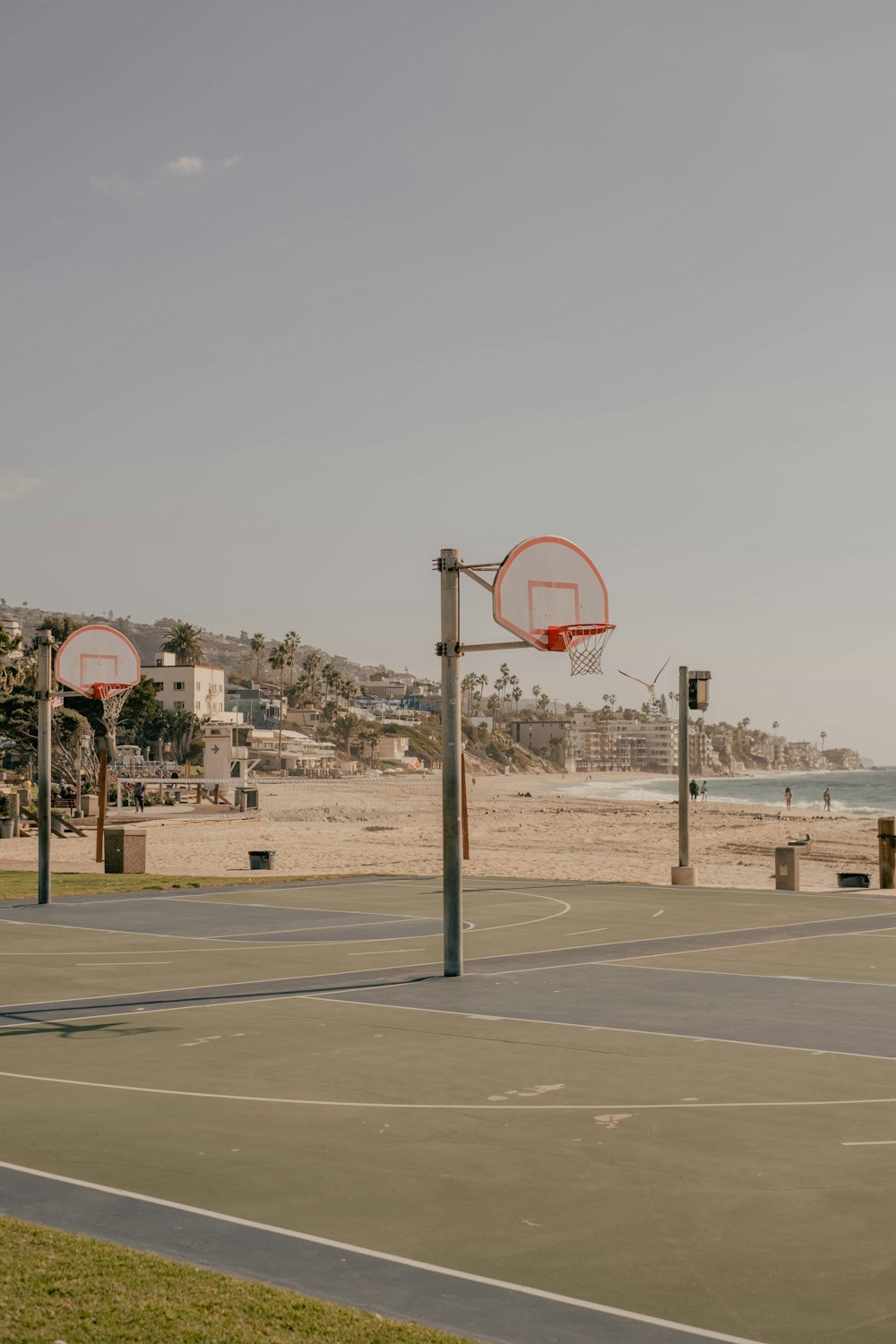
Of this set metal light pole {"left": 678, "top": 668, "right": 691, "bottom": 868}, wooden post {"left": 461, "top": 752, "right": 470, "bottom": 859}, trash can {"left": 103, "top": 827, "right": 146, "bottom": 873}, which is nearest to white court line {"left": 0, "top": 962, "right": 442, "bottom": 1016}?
wooden post {"left": 461, "top": 752, "right": 470, "bottom": 859}

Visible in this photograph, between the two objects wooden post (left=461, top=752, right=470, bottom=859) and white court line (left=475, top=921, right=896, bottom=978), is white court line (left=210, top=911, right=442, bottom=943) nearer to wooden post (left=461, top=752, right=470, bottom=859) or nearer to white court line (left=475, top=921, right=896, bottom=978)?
wooden post (left=461, top=752, right=470, bottom=859)

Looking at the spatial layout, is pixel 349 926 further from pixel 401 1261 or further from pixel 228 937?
pixel 401 1261

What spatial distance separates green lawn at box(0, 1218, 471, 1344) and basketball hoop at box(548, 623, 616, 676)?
580 inches

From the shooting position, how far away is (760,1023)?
16.1 m

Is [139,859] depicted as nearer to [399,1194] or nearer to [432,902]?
[432,902]

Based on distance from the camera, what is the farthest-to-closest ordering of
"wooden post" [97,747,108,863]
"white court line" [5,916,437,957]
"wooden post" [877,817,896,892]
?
"wooden post" [97,747,108,863] < "wooden post" [877,817,896,892] < "white court line" [5,916,437,957]

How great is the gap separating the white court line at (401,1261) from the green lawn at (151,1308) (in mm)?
845

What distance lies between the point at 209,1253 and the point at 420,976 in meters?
12.1

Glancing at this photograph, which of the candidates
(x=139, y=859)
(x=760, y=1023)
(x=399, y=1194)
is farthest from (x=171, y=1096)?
(x=139, y=859)

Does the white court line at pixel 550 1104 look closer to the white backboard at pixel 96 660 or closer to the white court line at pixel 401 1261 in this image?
the white court line at pixel 401 1261

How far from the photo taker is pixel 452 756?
20953mm

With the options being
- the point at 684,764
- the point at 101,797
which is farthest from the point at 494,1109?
the point at 101,797

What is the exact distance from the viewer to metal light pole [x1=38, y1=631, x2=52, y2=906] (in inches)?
1182

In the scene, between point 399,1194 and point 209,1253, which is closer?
point 209,1253
